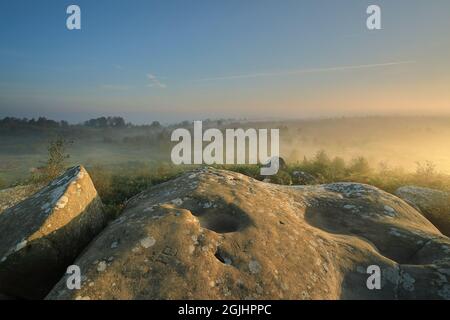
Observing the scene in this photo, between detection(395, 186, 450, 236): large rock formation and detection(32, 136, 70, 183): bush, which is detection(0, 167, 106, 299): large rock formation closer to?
detection(395, 186, 450, 236): large rock formation

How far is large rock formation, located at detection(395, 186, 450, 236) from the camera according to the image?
10.5m

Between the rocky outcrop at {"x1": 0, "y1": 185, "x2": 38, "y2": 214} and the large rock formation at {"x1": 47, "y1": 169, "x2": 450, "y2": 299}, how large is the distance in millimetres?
7605

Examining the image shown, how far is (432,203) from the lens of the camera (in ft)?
37.5

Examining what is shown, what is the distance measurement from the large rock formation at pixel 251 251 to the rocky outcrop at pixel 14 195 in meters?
7.61

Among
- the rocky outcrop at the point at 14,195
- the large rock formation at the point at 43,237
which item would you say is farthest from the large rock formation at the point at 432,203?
the rocky outcrop at the point at 14,195

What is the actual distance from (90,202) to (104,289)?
2.88 metres

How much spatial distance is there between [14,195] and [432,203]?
1469cm

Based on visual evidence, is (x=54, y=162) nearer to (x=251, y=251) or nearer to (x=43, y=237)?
(x=43, y=237)

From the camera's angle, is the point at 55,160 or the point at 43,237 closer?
the point at 43,237

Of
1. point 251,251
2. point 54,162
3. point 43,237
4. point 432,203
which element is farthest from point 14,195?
point 432,203

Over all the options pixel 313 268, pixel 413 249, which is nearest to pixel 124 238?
pixel 313 268

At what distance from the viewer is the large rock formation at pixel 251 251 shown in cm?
491

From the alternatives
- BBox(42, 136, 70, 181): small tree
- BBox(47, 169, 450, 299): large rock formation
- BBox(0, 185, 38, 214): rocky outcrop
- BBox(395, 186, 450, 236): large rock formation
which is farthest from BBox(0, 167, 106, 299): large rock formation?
BBox(42, 136, 70, 181): small tree
